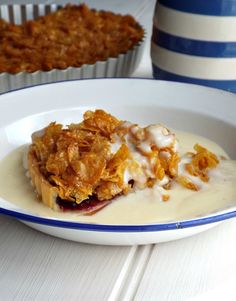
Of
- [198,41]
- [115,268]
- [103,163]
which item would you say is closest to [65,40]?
[198,41]

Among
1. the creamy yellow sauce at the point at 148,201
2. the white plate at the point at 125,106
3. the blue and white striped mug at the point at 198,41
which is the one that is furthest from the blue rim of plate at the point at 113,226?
the blue and white striped mug at the point at 198,41

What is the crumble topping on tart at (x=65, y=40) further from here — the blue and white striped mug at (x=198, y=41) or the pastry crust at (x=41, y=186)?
the pastry crust at (x=41, y=186)

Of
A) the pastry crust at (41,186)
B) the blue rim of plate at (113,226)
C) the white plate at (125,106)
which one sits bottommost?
the white plate at (125,106)

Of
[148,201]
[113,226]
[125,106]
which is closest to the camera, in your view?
[113,226]

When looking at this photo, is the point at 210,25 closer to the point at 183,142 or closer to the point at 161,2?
the point at 161,2

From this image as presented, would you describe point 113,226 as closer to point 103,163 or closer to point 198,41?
point 103,163

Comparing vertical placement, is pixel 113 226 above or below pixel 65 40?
above
